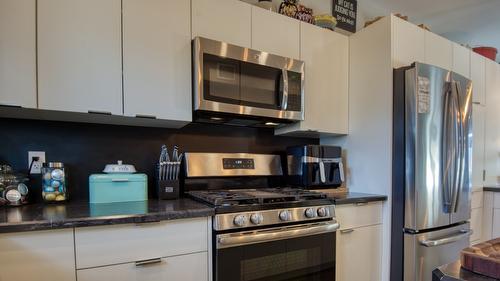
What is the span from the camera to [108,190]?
60.5 inches

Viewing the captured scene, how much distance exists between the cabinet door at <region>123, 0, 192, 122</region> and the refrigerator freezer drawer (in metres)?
1.68

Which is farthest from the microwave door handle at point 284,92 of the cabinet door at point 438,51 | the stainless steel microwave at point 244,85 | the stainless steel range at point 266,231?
the cabinet door at point 438,51

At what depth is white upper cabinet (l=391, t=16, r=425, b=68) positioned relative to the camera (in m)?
2.01

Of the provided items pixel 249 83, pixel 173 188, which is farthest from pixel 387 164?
pixel 173 188

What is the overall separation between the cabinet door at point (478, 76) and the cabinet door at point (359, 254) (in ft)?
6.06

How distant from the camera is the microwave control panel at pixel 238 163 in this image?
2.03 m

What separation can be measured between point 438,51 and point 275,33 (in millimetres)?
1401

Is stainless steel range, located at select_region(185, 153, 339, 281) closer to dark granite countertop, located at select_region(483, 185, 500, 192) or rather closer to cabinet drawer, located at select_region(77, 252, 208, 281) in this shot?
cabinet drawer, located at select_region(77, 252, 208, 281)

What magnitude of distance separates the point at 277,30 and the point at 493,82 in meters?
2.59

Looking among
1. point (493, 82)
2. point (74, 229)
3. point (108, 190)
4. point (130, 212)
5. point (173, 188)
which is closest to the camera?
point (74, 229)

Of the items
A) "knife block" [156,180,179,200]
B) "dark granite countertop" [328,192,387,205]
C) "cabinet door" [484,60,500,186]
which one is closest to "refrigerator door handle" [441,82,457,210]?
"dark granite countertop" [328,192,387,205]

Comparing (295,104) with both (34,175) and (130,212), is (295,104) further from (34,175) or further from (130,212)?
(34,175)

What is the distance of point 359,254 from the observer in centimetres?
191

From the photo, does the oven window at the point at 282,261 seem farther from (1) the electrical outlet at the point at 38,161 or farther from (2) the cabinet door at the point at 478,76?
(2) the cabinet door at the point at 478,76
